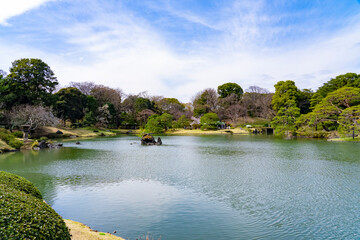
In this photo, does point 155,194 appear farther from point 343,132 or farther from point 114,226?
point 343,132

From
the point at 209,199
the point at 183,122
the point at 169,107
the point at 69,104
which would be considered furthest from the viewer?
the point at 169,107

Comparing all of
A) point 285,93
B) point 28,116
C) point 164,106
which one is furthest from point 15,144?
point 164,106

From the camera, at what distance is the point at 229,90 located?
207 ft

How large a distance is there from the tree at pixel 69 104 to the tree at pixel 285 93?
35.0 metres

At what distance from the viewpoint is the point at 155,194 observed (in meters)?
8.60

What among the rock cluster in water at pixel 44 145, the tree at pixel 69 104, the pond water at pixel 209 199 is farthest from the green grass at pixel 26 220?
the tree at pixel 69 104

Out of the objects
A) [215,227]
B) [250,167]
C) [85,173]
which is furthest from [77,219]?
[250,167]

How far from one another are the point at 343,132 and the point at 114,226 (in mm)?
32256

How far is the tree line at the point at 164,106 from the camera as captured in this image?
1275 inches

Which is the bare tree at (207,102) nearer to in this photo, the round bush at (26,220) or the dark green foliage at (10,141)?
the dark green foliage at (10,141)

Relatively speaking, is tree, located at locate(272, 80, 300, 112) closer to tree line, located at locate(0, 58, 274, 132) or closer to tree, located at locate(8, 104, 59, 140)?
tree line, located at locate(0, 58, 274, 132)

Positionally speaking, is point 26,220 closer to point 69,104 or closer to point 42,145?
point 42,145

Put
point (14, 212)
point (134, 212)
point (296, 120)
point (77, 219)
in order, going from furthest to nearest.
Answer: point (296, 120) < point (134, 212) < point (77, 219) < point (14, 212)

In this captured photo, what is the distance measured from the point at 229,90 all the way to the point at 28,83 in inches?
1691
